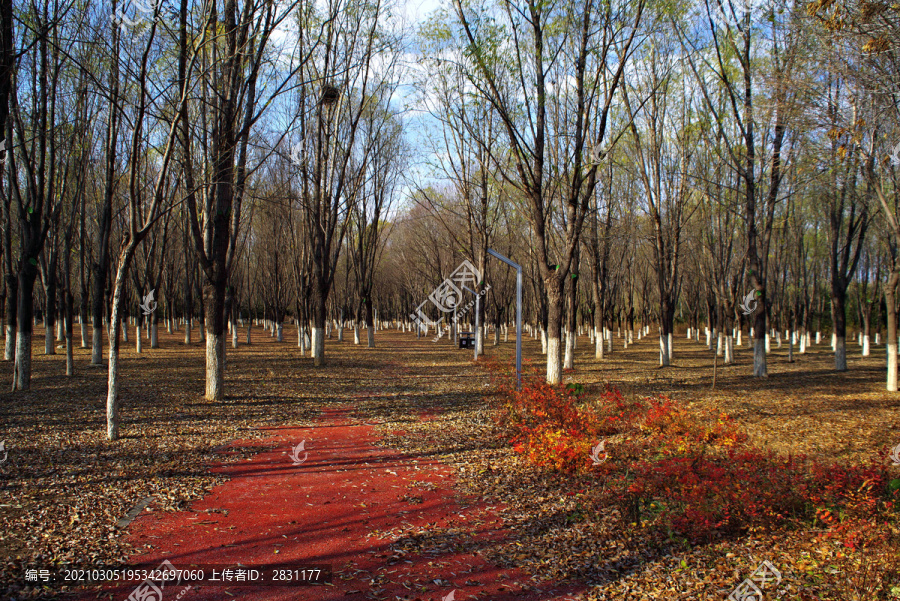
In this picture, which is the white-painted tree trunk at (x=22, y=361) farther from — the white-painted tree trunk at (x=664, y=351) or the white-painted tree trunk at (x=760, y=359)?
the white-painted tree trunk at (x=664, y=351)

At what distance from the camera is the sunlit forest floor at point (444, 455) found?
3.81m

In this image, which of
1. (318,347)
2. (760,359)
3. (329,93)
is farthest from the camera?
(318,347)

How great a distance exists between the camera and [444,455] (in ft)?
23.1

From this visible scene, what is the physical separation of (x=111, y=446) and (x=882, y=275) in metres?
39.6

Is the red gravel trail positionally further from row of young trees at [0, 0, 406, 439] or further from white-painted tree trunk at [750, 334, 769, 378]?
white-painted tree trunk at [750, 334, 769, 378]

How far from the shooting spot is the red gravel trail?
3.54m

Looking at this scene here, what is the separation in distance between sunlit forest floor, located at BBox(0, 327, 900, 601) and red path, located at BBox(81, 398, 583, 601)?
0.50 feet

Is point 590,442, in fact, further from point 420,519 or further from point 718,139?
point 718,139

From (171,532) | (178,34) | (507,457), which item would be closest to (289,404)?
(507,457)

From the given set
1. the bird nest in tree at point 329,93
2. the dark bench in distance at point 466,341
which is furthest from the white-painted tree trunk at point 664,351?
the bird nest in tree at point 329,93

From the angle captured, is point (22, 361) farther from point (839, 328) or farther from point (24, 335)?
point (839, 328)

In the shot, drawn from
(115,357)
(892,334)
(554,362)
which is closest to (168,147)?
(115,357)

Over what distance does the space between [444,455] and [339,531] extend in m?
2.73

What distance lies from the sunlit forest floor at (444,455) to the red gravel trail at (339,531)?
15cm
